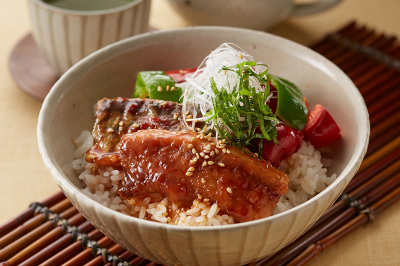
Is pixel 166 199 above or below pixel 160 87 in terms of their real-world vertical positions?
below

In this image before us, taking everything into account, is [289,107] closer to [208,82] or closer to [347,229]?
[208,82]

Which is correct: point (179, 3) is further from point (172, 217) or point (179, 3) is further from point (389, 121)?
point (172, 217)

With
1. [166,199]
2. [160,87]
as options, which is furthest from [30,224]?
[160,87]

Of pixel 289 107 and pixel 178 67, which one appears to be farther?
pixel 178 67

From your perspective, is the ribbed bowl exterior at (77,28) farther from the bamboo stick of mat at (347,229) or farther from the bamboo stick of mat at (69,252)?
the bamboo stick of mat at (347,229)

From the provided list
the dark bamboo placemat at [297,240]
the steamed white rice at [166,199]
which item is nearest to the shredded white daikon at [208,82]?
the steamed white rice at [166,199]
